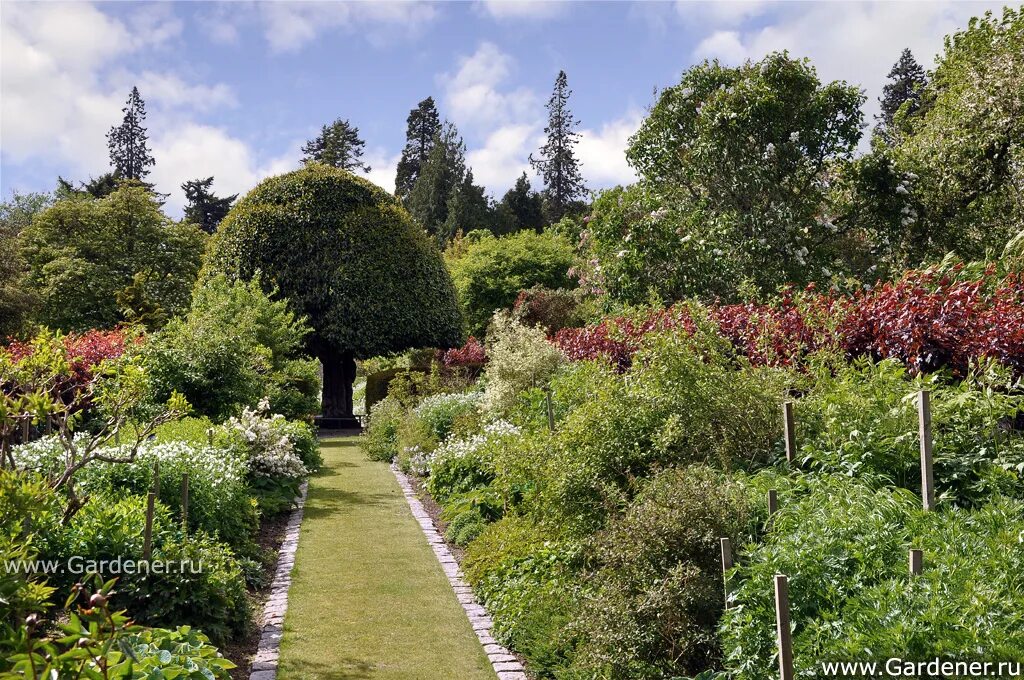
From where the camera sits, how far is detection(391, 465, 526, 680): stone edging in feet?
18.9

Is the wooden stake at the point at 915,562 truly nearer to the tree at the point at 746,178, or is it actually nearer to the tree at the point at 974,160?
the tree at the point at 746,178

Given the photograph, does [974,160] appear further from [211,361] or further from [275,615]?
[275,615]

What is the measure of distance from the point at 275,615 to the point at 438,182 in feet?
140

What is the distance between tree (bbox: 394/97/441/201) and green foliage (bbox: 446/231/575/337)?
22.2 meters

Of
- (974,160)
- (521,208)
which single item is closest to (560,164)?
(521,208)

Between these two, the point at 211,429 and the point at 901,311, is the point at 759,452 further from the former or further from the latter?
the point at 211,429

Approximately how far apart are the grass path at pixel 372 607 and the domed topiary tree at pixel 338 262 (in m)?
12.6

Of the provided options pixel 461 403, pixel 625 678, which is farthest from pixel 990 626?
pixel 461 403

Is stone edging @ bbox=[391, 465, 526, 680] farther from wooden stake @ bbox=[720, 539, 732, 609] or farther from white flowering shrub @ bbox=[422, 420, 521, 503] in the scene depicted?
wooden stake @ bbox=[720, 539, 732, 609]

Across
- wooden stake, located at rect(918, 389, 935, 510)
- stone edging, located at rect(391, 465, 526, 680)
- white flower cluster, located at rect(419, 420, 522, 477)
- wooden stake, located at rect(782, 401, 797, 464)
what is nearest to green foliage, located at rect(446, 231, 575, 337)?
white flower cluster, located at rect(419, 420, 522, 477)

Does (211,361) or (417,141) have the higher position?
(417,141)

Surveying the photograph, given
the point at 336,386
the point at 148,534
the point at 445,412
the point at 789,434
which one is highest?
the point at 336,386

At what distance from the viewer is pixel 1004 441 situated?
5844 mm

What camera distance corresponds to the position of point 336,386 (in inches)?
976
